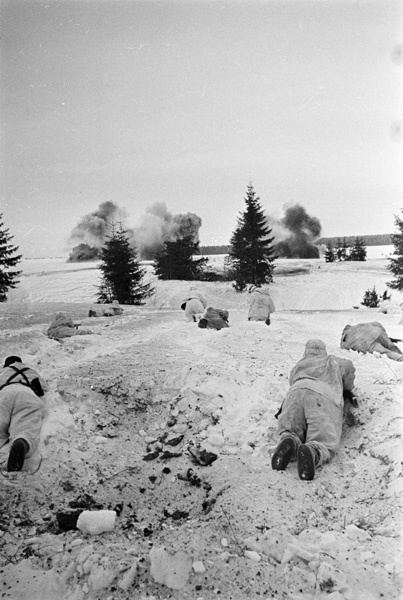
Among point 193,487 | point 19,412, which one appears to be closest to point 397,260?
point 193,487

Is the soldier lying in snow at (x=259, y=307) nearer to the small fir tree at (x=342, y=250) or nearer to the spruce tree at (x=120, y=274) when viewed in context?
the spruce tree at (x=120, y=274)

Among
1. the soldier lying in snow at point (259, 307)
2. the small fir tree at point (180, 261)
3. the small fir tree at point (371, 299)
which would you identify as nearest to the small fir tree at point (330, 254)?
the small fir tree at point (371, 299)

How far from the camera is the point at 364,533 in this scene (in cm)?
225

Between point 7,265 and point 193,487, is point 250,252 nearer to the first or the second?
point 7,265

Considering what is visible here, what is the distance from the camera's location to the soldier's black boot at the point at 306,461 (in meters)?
2.86

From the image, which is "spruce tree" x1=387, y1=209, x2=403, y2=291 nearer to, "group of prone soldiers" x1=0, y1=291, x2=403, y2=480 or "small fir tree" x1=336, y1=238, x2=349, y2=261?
"small fir tree" x1=336, y1=238, x2=349, y2=261

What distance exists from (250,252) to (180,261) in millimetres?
3785

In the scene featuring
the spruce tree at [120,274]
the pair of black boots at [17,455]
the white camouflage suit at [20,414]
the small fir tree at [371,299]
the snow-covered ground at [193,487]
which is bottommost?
the small fir tree at [371,299]

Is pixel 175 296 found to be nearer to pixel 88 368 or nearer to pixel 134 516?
pixel 88 368

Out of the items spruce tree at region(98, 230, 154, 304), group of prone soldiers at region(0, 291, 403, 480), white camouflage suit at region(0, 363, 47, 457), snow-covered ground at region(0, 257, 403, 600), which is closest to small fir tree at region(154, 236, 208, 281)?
spruce tree at region(98, 230, 154, 304)

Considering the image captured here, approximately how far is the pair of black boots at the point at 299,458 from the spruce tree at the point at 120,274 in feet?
45.3

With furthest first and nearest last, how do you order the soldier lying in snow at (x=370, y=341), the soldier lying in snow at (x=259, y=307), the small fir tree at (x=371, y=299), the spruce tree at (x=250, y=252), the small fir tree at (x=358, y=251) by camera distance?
1. the small fir tree at (x=358, y=251)
2. the spruce tree at (x=250, y=252)
3. the small fir tree at (x=371, y=299)
4. the soldier lying in snow at (x=259, y=307)
5. the soldier lying in snow at (x=370, y=341)

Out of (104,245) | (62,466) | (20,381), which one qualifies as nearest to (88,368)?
(20,381)

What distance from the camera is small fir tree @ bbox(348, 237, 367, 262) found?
1002 inches
